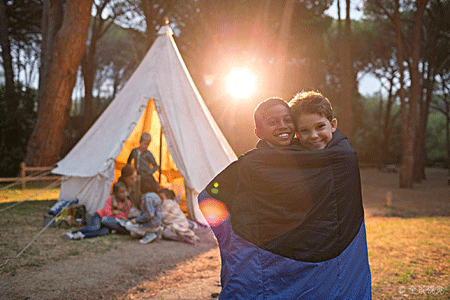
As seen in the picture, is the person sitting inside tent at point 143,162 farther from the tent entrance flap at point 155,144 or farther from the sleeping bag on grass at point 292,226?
the sleeping bag on grass at point 292,226

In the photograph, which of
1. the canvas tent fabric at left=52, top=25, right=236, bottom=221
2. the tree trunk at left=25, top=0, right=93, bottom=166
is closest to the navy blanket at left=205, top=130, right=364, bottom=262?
the canvas tent fabric at left=52, top=25, right=236, bottom=221

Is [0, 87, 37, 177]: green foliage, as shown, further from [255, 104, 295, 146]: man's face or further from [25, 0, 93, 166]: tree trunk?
[255, 104, 295, 146]: man's face

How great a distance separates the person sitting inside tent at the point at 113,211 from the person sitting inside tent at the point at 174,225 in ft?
1.82

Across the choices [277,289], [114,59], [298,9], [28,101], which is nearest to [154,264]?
[277,289]

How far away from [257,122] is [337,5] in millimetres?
12567

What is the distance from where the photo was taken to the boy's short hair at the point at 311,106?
75.9 inches

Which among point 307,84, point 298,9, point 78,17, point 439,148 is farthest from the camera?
point 439,148

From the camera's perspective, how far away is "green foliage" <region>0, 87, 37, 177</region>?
12.0 metres

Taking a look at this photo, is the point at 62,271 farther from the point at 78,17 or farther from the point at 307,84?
the point at 307,84

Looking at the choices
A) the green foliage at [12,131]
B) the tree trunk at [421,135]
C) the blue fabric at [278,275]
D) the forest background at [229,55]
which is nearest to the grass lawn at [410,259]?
the blue fabric at [278,275]

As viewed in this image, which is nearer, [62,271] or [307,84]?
[62,271]

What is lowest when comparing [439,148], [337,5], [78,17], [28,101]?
[439,148]

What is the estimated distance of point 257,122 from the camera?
2033mm

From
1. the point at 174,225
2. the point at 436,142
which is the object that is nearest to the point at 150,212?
the point at 174,225
